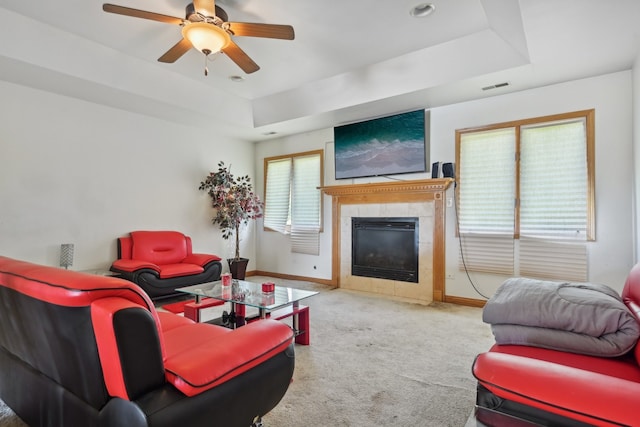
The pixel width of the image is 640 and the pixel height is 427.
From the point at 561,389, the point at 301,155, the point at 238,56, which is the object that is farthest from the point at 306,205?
the point at 561,389

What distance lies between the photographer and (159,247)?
4.88 metres

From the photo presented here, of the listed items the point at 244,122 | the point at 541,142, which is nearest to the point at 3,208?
the point at 244,122

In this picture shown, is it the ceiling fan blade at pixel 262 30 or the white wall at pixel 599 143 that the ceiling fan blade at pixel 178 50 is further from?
the white wall at pixel 599 143

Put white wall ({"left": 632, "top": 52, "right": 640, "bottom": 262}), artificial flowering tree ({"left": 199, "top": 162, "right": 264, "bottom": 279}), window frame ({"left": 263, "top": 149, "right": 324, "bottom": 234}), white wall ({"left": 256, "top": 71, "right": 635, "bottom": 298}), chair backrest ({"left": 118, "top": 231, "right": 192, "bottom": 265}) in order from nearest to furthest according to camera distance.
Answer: white wall ({"left": 632, "top": 52, "right": 640, "bottom": 262}) < white wall ({"left": 256, "top": 71, "right": 635, "bottom": 298}) < chair backrest ({"left": 118, "top": 231, "right": 192, "bottom": 265}) < artificial flowering tree ({"left": 199, "top": 162, "right": 264, "bottom": 279}) < window frame ({"left": 263, "top": 149, "right": 324, "bottom": 234})

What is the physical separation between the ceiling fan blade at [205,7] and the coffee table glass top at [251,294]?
2300 millimetres

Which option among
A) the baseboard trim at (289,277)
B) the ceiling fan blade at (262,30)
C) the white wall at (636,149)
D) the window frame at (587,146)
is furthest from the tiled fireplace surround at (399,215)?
the ceiling fan blade at (262,30)

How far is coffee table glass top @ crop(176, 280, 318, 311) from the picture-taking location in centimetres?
267

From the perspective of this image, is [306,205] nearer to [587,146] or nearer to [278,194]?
[278,194]

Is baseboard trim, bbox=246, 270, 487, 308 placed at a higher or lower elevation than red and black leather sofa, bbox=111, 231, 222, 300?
lower

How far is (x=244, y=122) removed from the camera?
5.44 meters

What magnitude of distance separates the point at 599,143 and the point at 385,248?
9.26 ft

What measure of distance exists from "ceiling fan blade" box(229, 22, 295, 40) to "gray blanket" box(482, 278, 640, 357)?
2440 millimetres

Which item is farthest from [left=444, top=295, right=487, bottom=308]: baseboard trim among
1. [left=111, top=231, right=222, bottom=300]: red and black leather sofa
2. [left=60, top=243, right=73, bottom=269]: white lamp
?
[left=60, top=243, right=73, bottom=269]: white lamp

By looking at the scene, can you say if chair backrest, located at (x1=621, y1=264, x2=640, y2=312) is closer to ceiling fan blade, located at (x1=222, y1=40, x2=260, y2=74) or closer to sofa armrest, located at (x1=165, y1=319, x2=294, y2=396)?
sofa armrest, located at (x1=165, y1=319, x2=294, y2=396)
